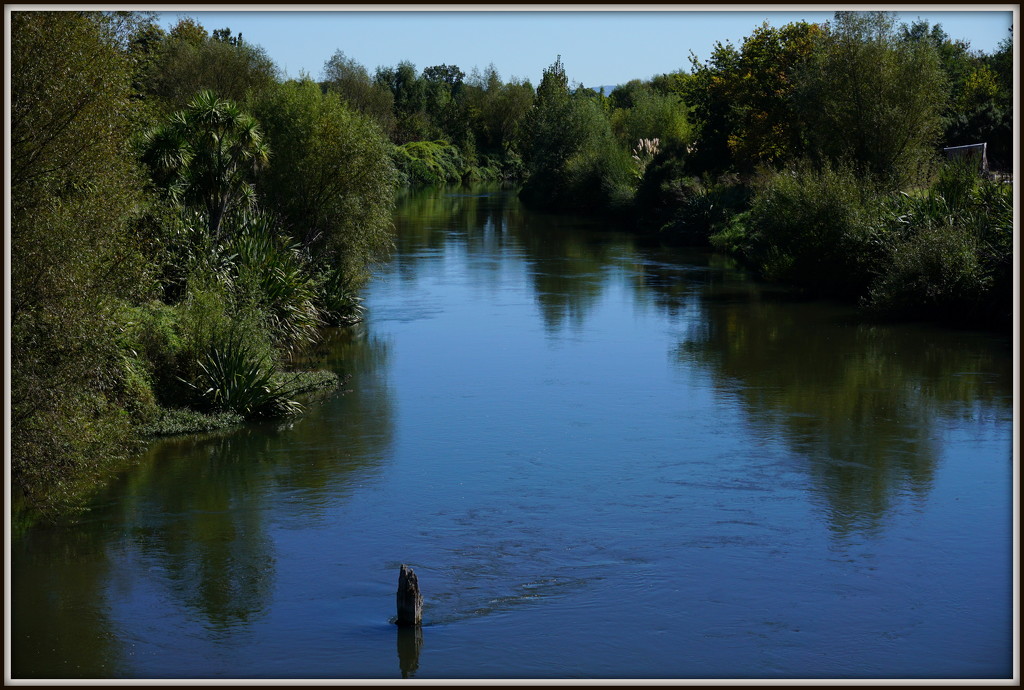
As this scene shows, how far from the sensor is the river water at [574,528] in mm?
11703

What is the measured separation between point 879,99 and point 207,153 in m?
22.3

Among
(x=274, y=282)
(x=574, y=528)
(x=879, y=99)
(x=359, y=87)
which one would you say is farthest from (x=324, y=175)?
A: (x=359, y=87)

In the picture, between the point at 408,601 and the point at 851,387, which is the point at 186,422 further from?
the point at 851,387

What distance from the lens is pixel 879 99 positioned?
36.3 meters

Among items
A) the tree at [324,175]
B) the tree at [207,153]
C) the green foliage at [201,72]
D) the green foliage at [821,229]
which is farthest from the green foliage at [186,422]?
the green foliage at [201,72]

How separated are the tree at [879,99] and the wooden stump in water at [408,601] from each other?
27.4 meters

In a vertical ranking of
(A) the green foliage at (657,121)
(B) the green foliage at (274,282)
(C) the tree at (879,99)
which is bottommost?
(B) the green foliage at (274,282)

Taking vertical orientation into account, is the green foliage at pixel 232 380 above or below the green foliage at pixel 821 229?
below

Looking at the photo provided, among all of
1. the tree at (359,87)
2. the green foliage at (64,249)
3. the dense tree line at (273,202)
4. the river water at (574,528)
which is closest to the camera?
the river water at (574,528)

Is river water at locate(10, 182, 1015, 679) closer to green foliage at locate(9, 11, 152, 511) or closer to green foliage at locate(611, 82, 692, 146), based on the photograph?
green foliage at locate(9, 11, 152, 511)

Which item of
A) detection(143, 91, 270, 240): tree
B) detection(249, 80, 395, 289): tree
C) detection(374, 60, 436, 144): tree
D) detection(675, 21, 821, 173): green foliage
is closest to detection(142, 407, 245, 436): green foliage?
detection(143, 91, 270, 240): tree

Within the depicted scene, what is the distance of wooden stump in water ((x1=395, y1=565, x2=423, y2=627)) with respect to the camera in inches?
464

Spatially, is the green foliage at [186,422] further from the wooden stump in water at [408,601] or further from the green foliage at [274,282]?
the wooden stump in water at [408,601]

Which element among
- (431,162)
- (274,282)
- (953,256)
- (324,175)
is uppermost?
(431,162)
